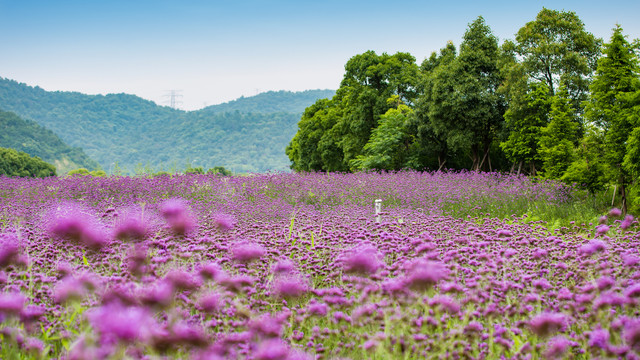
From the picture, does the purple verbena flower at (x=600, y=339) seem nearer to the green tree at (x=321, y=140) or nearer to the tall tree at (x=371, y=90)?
the tall tree at (x=371, y=90)

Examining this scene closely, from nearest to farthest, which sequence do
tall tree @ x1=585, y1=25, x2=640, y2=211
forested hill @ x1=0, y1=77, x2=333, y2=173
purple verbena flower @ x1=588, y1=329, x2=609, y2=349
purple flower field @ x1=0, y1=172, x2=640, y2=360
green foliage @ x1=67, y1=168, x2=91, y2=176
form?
purple flower field @ x1=0, y1=172, x2=640, y2=360, purple verbena flower @ x1=588, y1=329, x2=609, y2=349, tall tree @ x1=585, y1=25, x2=640, y2=211, green foliage @ x1=67, y1=168, x2=91, y2=176, forested hill @ x1=0, y1=77, x2=333, y2=173

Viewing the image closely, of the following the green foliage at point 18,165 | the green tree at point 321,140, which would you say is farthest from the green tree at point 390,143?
the green foliage at point 18,165

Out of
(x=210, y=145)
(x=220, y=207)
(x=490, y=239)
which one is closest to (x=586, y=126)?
(x=490, y=239)

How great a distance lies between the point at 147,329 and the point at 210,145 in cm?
14853

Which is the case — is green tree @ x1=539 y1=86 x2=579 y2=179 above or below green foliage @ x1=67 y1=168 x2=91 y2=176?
above

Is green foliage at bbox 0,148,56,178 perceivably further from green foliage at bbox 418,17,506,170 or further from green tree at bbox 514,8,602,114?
green tree at bbox 514,8,602,114

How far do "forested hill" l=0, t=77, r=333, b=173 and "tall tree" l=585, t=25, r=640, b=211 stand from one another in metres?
113

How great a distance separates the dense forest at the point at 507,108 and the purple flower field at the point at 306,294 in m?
6.88

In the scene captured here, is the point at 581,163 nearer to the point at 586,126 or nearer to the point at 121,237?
the point at 586,126

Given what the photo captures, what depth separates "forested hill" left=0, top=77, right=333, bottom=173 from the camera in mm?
138500

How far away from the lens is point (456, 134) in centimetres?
2250

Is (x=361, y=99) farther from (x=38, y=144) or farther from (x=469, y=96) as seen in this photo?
(x=38, y=144)

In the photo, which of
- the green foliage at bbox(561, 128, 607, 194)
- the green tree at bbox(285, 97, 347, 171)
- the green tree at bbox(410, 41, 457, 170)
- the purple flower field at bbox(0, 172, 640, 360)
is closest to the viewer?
the purple flower field at bbox(0, 172, 640, 360)

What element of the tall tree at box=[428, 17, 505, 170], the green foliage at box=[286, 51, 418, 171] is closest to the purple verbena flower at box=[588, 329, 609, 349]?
the tall tree at box=[428, 17, 505, 170]
